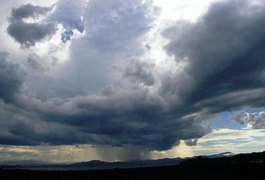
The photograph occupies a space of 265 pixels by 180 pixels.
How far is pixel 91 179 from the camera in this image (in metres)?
181

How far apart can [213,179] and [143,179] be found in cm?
3366

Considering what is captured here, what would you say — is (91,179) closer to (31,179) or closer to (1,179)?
(31,179)

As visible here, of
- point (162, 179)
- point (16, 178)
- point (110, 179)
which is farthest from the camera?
point (16, 178)

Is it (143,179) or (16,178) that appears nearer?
(143,179)

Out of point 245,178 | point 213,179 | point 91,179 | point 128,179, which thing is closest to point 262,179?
point 245,178

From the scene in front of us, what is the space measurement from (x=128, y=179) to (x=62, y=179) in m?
34.3

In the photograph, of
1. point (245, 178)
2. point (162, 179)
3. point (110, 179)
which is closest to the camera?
point (245, 178)

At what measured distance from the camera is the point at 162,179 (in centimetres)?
16712

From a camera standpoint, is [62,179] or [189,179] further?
[62,179]

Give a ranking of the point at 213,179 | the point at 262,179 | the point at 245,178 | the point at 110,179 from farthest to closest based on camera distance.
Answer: the point at 110,179
the point at 213,179
the point at 245,178
the point at 262,179

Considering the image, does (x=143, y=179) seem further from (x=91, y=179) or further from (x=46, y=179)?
(x=46, y=179)

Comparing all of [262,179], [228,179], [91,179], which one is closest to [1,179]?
[91,179]

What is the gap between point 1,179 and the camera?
182m

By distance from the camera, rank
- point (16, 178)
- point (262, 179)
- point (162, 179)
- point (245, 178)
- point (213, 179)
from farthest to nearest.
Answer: point (16, 178)
point (162, 179)
point (213, 179)
point (245, 178)
point (262, 179)
